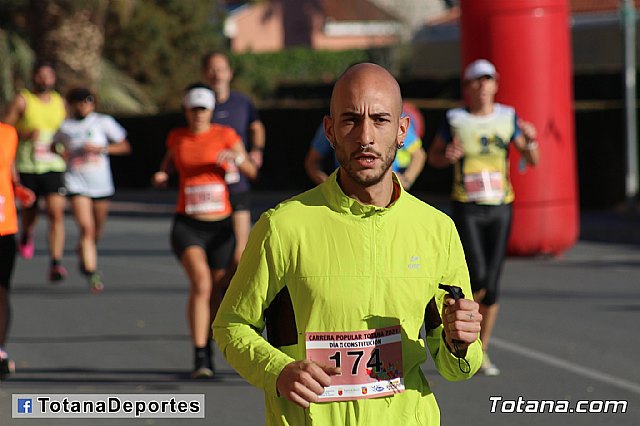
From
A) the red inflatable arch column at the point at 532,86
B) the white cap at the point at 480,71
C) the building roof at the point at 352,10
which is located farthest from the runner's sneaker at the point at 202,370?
the building roof at the point at 352,10

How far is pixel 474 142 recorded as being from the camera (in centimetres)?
958

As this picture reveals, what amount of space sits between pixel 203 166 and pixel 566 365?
2.64 metres

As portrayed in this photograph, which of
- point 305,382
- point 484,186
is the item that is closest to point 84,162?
point 484,186

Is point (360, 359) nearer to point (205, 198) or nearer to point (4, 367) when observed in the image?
point (4, 367)

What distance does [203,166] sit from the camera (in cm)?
958

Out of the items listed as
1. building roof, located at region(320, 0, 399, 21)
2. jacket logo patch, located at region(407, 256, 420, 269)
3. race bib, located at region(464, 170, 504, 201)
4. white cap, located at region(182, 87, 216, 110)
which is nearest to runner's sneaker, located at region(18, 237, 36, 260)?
white cap, located at region(182, 87, 216, 110)

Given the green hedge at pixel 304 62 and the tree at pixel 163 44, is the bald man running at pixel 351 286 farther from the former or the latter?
the green hedge at pixel 304 62

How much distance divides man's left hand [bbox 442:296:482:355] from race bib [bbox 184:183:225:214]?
567 centimetres

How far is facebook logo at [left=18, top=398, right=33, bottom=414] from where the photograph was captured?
813cm

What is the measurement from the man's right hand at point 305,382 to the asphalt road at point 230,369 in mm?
4067

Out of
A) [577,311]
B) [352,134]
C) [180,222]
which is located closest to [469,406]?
[180,222]

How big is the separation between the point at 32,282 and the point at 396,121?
35.3 feet

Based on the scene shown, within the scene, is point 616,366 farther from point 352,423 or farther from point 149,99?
point 149,99

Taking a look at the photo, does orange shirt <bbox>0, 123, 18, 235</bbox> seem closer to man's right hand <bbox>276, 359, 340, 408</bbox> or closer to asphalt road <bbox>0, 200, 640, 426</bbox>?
asphalt road <bbox>0, 200, 640, 426</bbox>
